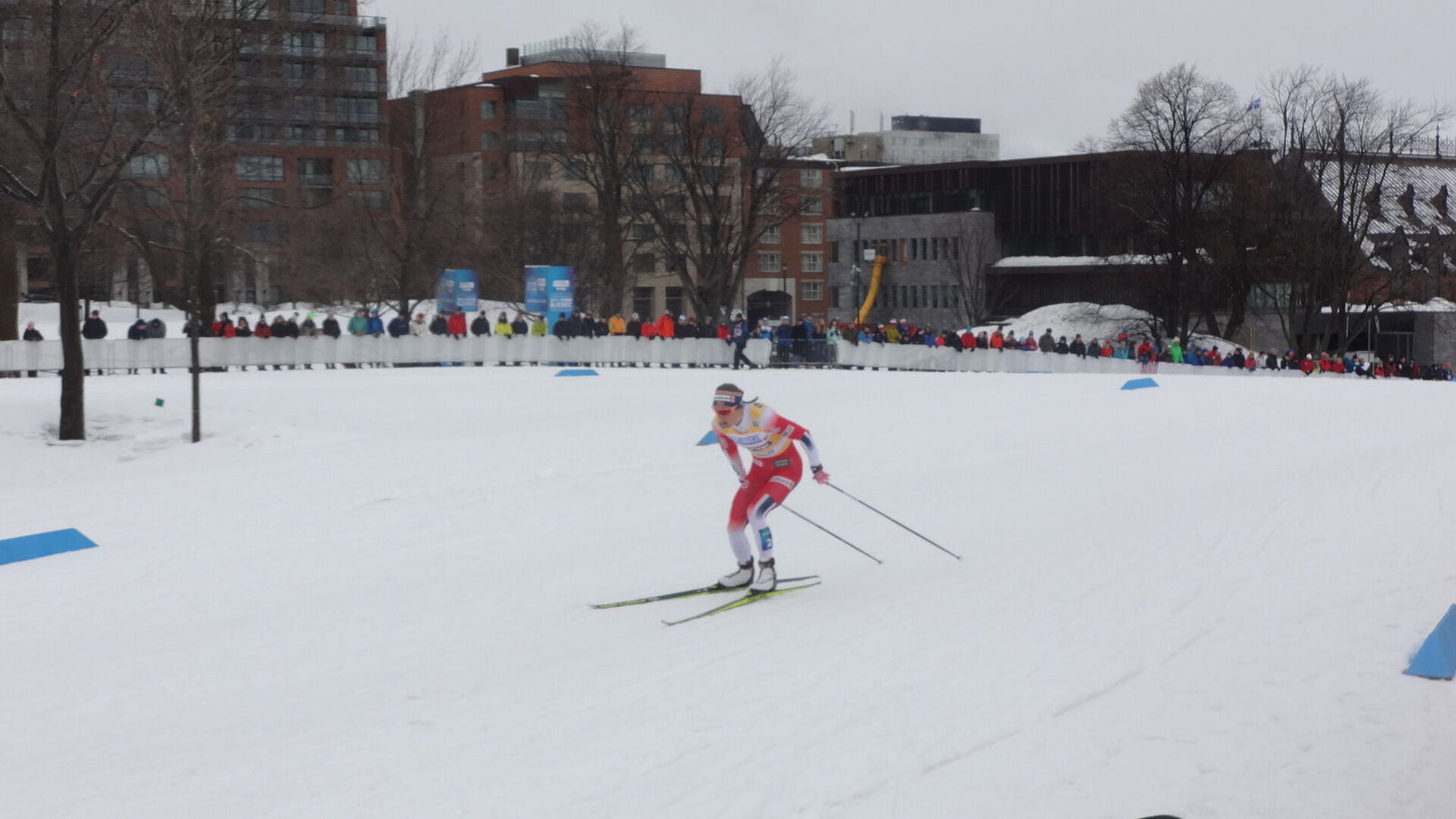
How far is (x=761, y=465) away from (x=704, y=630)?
1.74 metres

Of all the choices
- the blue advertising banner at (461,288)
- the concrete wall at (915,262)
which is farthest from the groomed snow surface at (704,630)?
the concrete wall at (915,262)

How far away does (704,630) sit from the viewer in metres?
10.0

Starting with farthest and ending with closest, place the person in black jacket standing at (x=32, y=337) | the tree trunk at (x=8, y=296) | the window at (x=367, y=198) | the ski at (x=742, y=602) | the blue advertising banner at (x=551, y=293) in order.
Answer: the window at (x=367, y=198)
the blue advertising banner at (x=551, y=293)
the tree trunk at (x=8, y=296)
the person in black jacket standing at (x=32, y=337)
the ski at (x=742, y=602)

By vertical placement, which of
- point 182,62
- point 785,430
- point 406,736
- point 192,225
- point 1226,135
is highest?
point 1226,135

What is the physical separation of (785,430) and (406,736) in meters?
4.56

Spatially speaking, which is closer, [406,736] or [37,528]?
[406,736]

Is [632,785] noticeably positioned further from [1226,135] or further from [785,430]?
[1226,135]

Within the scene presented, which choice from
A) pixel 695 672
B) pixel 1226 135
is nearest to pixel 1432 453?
pixel 695 672

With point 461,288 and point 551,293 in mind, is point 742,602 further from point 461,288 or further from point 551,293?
point 461,288

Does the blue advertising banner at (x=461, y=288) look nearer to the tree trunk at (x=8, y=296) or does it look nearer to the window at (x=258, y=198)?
the window at (x=258, y=198)

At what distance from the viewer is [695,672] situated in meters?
8.79

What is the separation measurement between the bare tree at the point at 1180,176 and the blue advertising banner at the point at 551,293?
28.0 metres

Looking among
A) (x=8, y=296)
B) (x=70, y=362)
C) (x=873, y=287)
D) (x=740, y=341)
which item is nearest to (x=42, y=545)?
(x=70, y=362)

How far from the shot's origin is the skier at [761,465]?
11078 millimetres
